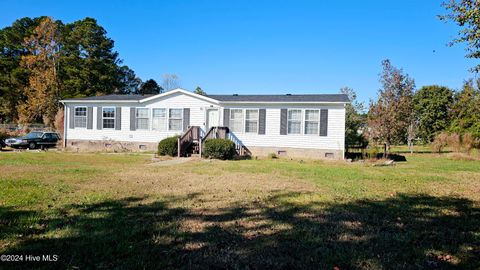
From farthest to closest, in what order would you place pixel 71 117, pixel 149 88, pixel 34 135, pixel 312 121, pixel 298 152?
pixel 149 88 → pixel 34 135 → pixel 71 117 → pixel 298 152 → pixel 312 121

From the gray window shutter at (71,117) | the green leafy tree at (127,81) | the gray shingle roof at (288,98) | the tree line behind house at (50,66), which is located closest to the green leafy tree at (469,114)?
the gray shingle roof at (288,98)

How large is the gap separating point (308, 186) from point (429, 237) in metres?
3.81

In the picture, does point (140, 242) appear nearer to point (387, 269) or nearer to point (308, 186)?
point (387, 269)

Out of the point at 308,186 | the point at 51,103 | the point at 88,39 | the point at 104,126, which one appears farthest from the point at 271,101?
the point at 88,39

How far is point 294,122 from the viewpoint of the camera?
1716 centimetres

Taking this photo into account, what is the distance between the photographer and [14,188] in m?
6.68

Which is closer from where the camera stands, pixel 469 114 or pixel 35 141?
pixel 35 141

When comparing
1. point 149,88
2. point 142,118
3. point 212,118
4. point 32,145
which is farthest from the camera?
point 149,88

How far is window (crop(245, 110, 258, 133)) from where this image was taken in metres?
17.8

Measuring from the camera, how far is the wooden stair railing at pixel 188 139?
639 inches

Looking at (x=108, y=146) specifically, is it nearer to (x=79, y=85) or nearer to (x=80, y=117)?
(x=80, y=117)

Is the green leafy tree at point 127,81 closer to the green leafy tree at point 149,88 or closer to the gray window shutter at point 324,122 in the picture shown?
the green leafy tree at point 149,88

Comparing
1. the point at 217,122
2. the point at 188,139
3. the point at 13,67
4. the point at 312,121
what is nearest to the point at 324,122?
the point at 312,121

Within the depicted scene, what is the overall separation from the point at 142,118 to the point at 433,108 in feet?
126
